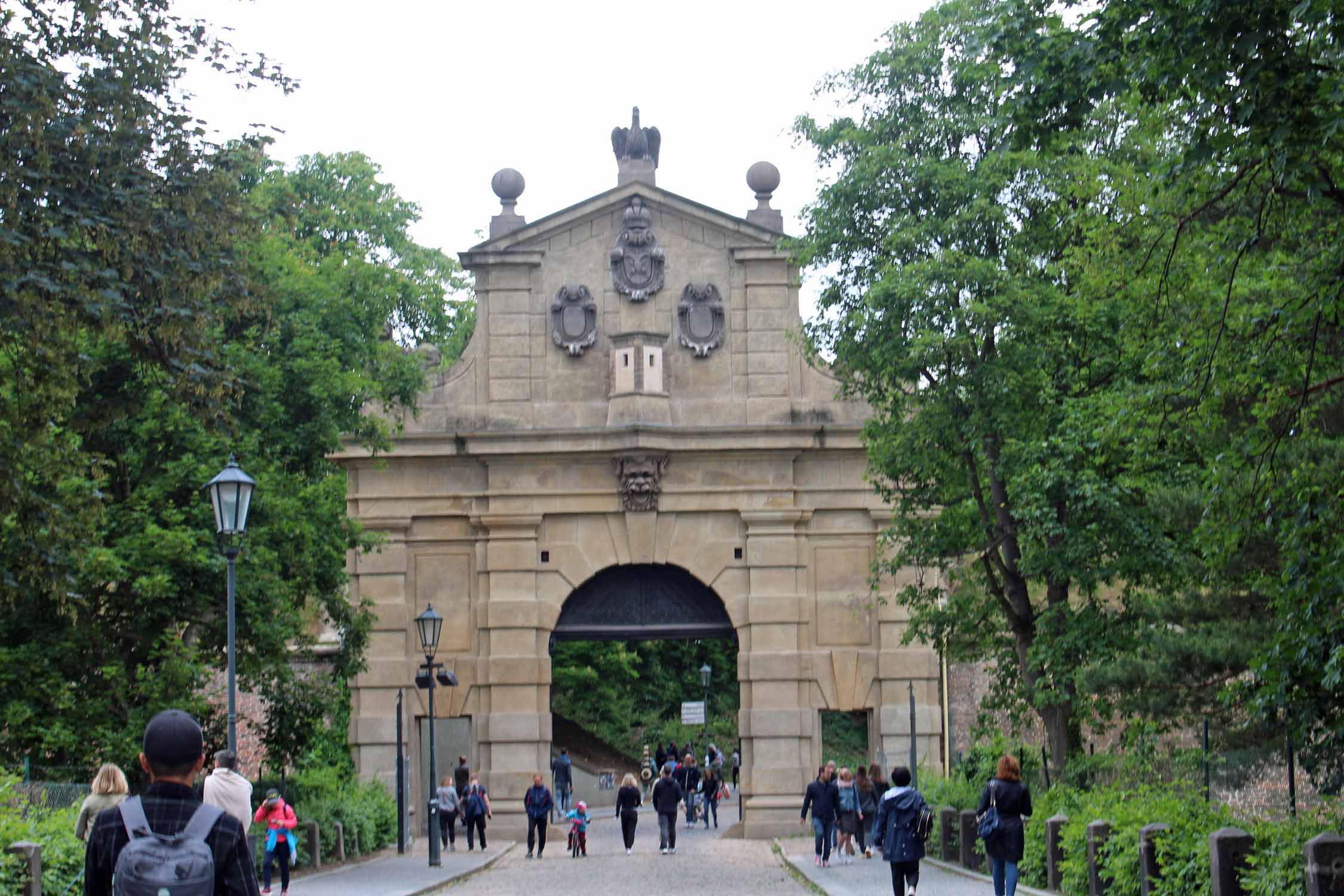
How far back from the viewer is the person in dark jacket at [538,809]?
29.3m

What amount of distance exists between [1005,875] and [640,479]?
1811cm

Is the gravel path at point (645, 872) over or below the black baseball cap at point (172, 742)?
below

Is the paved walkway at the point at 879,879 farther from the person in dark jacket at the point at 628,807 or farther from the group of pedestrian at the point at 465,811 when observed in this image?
the group of pedestrian at the point at 465,811

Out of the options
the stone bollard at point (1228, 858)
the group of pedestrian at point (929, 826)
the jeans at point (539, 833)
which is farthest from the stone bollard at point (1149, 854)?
the jeans at point (539, 833)

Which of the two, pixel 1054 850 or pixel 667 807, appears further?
pixel 667 807

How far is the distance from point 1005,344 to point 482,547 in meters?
13.0

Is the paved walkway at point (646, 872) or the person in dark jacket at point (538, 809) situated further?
the person in dark jacket at point (538, 809)

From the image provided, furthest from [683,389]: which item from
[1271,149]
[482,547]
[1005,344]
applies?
[1271,149]

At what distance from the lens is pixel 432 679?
2923cm

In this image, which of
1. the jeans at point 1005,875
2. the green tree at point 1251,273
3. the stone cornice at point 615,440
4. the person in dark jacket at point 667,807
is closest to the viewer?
the green tree at point 1251,273

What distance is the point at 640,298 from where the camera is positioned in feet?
111

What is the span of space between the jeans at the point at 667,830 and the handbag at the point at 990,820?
14836 millimetres

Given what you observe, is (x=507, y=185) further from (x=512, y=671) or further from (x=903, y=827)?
(x=903, y=827)

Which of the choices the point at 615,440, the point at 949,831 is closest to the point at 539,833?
the point at 949,831
